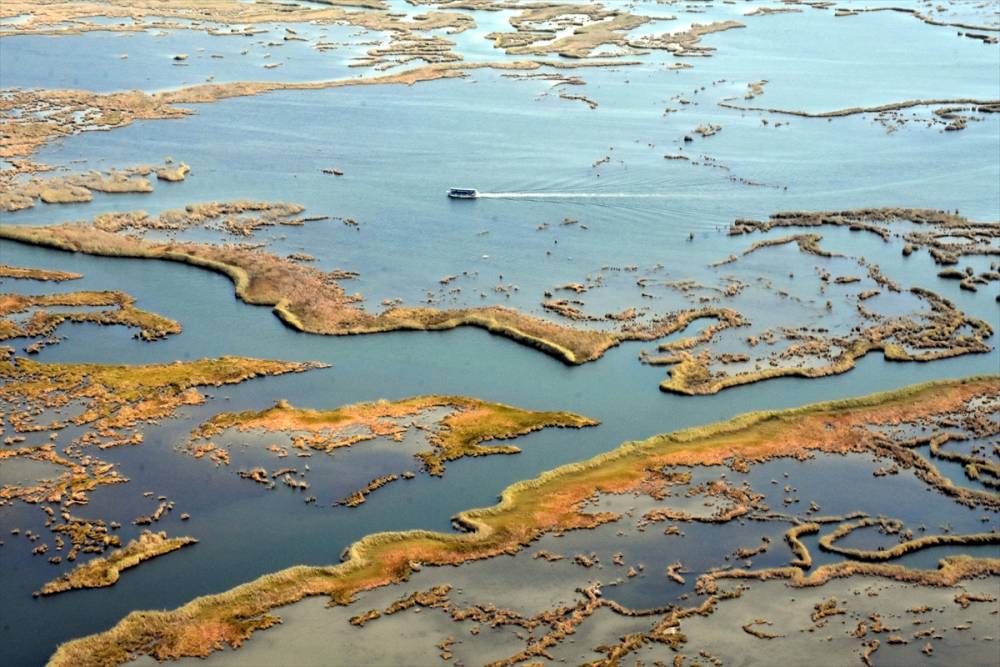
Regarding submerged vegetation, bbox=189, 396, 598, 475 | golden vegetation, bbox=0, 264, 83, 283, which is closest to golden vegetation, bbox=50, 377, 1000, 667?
submerged vegetation, bbox=189, 396, 598, 475

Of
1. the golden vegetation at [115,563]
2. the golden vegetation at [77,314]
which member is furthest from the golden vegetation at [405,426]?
the golden vegetation at [77,314]

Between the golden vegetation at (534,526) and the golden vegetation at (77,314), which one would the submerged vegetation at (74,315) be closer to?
the golden vegetation at (77,314)

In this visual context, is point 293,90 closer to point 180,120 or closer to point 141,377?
point 180,120

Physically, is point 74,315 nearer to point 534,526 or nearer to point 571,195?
point 534,526

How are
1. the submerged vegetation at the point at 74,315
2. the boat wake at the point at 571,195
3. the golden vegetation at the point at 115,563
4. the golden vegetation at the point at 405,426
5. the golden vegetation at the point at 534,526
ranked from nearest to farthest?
1. the golden vegetation at the point at 534,526
2. the golden vegetation at the point at 115,563
3. the golden vegetation at the point at 405,426
4. the submerged vegetation at the point at 74,315
5. the boat wake at the point at 571,195

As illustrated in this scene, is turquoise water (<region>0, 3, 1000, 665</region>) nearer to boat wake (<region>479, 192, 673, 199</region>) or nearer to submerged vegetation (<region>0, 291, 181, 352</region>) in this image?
boat wake (<region>479, 192, 673, 199</region>)

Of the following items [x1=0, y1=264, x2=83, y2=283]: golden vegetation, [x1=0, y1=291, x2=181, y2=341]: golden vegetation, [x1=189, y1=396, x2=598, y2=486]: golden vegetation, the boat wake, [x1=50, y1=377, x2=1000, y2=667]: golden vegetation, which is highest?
the boat wake

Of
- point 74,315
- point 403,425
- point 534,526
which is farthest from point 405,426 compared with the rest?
point 74,315

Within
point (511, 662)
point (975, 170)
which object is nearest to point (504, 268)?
point (511, 662)
